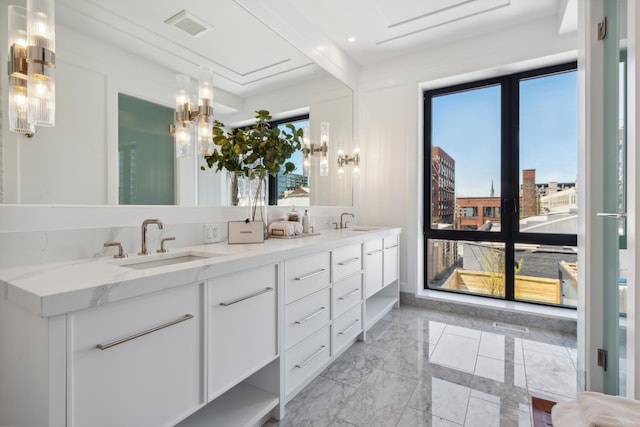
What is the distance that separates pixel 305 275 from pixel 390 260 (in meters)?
1.54

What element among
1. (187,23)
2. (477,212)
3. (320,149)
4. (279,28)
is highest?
(279,28)

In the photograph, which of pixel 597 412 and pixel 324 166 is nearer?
pixel 597 412

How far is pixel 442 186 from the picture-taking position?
11.0 feet

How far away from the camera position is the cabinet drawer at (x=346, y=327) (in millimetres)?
2020

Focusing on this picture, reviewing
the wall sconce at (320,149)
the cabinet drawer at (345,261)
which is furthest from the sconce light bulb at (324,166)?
the cabinet drawer at (345,261)

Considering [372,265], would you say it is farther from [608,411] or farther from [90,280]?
[90,280]

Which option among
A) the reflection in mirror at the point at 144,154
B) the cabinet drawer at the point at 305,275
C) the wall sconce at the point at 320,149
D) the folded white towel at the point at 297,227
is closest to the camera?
the reflection in mirror at the point at 144,154

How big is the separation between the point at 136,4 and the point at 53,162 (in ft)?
3.02

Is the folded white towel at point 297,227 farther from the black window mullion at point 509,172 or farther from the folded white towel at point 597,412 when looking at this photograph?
the black window mullion at point 509,172

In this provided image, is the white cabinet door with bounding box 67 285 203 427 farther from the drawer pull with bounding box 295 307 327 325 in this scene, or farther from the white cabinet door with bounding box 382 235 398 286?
the white cabinet door with bounding box 382 235 398 286

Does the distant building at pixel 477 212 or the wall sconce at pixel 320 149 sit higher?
the wall sconce at pixel 320 149

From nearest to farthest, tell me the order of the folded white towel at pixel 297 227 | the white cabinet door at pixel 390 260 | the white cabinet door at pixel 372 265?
1. the folded white towel at pixel 297 227
2. the white cabinet door at pixel 372 265
3. the white cabinet door at pixel 390 260

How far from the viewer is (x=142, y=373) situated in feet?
3.06

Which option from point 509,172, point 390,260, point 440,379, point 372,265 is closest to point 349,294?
point 372,265
